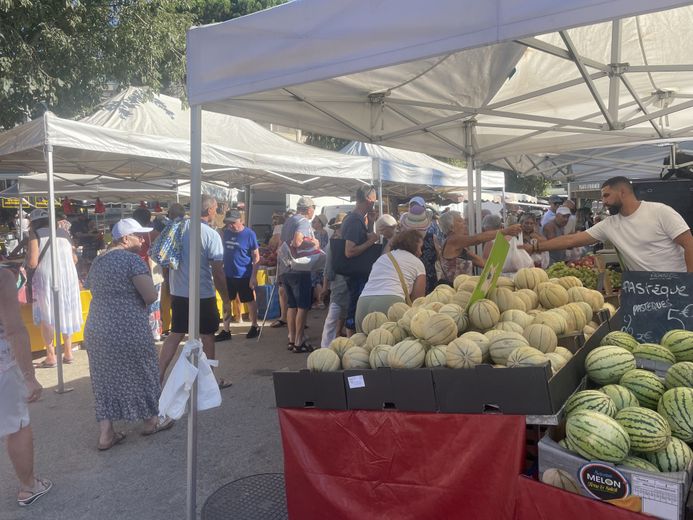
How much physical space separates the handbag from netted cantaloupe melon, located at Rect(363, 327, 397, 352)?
2.90 metres

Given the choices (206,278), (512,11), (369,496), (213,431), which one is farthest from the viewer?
(206,278)

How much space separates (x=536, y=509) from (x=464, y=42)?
5.87 ft

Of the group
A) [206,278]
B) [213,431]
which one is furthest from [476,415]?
[206,278]

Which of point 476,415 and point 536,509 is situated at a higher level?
point 476,415

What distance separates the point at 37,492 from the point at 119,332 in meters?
1.20

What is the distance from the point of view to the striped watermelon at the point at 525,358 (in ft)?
7.01

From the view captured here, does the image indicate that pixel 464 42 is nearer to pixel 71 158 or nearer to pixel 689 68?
pixel 689 68

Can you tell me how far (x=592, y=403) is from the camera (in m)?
2.04

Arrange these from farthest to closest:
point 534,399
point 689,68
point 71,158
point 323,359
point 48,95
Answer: point 48,95, point 71,158, point 689,68, point 323,359, point 534,399

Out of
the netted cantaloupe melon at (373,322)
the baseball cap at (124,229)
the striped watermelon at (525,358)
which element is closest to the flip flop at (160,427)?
the baseball cap at (124,229)

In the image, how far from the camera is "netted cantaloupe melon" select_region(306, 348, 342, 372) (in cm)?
259

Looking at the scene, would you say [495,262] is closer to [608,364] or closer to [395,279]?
[608,364]

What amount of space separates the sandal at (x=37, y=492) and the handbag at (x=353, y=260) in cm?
326

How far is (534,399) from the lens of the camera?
205cm
